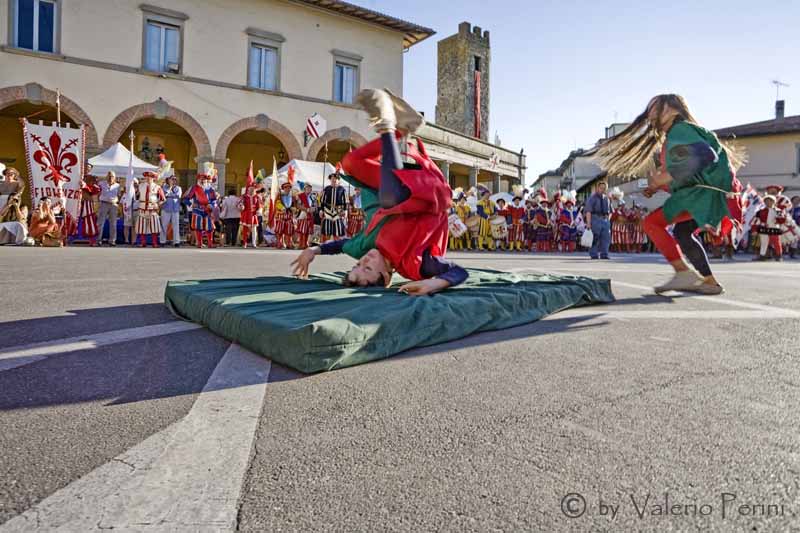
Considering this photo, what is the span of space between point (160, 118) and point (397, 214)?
1873 centimetres

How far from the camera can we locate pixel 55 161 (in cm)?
1352

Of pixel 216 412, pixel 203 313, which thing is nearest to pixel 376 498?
pixel 216 412

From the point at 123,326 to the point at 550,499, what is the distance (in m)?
2.82

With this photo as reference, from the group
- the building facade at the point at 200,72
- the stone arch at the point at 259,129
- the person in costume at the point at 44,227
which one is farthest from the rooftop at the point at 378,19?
the person in costume at the point at 44,227

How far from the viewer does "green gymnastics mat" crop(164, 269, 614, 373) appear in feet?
7.63

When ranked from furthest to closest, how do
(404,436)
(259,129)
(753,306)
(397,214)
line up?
(259,129), (753,306), (397,214), (404,436)

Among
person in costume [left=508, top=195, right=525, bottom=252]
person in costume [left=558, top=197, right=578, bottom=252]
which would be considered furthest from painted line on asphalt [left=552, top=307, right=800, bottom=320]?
person in costume [left=558, top=197, right=578, bottom=252]

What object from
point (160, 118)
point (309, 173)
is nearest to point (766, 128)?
point (309, 173)

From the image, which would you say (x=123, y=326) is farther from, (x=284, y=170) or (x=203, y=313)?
(x=284, y=170)

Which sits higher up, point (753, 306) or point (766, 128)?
point (766, 128)

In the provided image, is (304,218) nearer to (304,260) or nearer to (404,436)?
(304,260)

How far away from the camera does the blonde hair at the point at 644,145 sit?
5.14 metres

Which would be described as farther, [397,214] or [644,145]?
[644,145]

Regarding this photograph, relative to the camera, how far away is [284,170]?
19.1m
